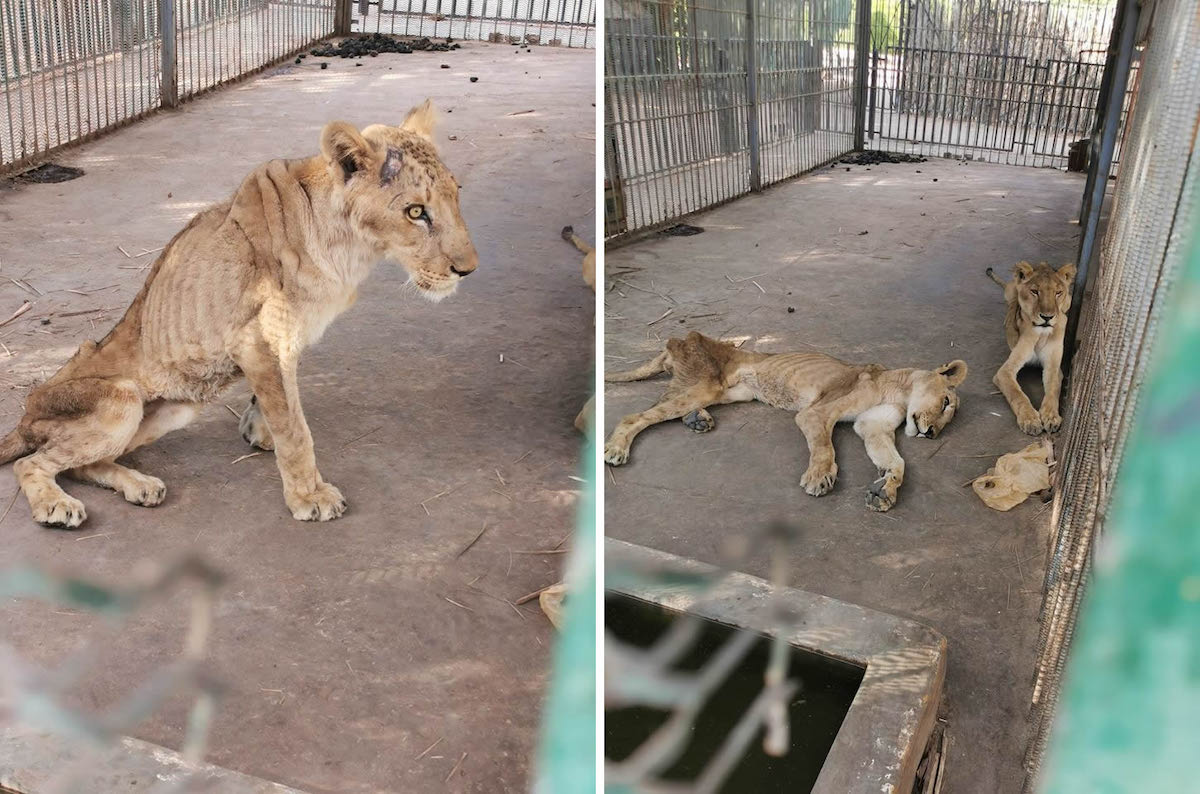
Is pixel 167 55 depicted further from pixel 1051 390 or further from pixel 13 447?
pixel 1051 390

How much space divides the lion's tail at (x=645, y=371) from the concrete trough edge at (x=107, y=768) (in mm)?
2016

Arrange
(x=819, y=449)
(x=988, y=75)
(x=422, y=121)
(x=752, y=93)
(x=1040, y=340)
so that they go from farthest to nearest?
(x=988, y=75) → (x=752, y=93) → (x=1040, y=340) → (x=819, y=449) → (x=422, y=121)

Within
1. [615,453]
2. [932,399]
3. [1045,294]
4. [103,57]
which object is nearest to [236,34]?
[103,57]

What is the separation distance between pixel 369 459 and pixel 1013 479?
5.12ft

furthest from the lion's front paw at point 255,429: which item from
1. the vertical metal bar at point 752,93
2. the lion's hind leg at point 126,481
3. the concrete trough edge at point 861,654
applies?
the vertical metal bar at point 752,93

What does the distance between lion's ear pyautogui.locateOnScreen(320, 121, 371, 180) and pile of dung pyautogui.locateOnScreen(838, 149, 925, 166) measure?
18.6 feet

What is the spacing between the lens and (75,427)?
6.12ft

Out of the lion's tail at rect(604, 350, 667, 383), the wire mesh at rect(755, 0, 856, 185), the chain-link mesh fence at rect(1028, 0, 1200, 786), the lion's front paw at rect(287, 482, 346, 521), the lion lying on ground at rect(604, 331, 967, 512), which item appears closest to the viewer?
the chain-link mesh fence at rect(1028, 0, 1200, 786)

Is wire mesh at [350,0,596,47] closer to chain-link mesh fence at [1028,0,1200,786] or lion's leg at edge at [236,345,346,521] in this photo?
lion's leg at edge at [236,345,346,521]

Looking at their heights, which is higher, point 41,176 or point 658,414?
point 41,176

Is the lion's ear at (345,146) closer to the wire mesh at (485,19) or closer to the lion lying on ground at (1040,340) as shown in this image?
the wire mesh at (485,19)

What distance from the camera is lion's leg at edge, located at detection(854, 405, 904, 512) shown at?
8.59 ft

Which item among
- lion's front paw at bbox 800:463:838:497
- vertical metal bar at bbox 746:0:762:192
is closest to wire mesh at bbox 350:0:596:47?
lion's front paw at bbox 800:463:838:497

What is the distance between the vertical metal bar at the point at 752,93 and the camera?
5.41 metres
